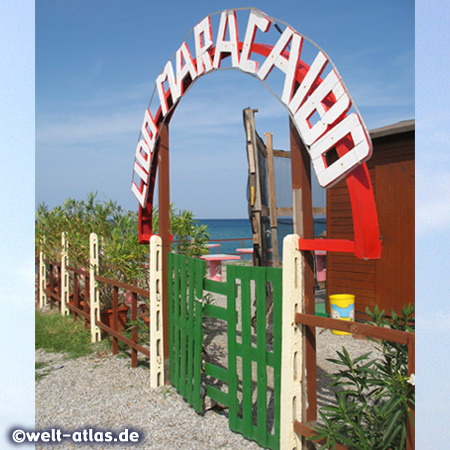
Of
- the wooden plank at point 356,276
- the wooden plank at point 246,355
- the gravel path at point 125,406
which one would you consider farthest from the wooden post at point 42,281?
the wooden plank at point 246,355

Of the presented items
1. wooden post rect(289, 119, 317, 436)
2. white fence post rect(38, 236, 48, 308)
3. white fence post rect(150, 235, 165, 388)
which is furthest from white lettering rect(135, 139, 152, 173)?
white fence post rect(38, 236, 48, 308)

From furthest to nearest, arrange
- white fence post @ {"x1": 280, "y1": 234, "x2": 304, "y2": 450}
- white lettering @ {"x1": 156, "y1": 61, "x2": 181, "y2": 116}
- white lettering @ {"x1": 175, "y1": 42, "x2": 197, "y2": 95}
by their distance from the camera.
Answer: white lettering @ {"x1": 156, "y1": 61, "x2": 181, "y2": 116} < white lettering @ {"x1": 175, "y1": 42, "x2": 197, "y2": 95} < white fence post @ {"x1": 280, "y1": 234, "x2": 304, "y2": 450}

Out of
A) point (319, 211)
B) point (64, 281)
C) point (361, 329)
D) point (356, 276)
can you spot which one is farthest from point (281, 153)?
point (361, 329)

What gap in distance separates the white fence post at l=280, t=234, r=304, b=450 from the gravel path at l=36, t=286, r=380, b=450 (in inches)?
21.5

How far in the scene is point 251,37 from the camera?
3.46m

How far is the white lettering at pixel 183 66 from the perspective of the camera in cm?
431

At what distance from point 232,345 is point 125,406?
1503mm

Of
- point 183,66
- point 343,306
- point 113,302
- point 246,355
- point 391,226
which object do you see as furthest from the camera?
point 391,226

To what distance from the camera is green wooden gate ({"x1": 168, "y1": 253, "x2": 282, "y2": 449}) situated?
11.1ft

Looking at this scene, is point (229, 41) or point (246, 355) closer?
point (246, 355)

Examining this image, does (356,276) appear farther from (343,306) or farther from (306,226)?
(306,226)

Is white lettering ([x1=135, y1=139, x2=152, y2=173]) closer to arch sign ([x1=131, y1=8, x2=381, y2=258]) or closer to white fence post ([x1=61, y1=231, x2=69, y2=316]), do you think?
arch sign ([x1=131, y1=8, x2=381, y2=258])

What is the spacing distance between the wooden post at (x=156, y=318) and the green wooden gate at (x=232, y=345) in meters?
0.14

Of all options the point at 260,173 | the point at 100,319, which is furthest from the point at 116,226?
the point at 260,173
